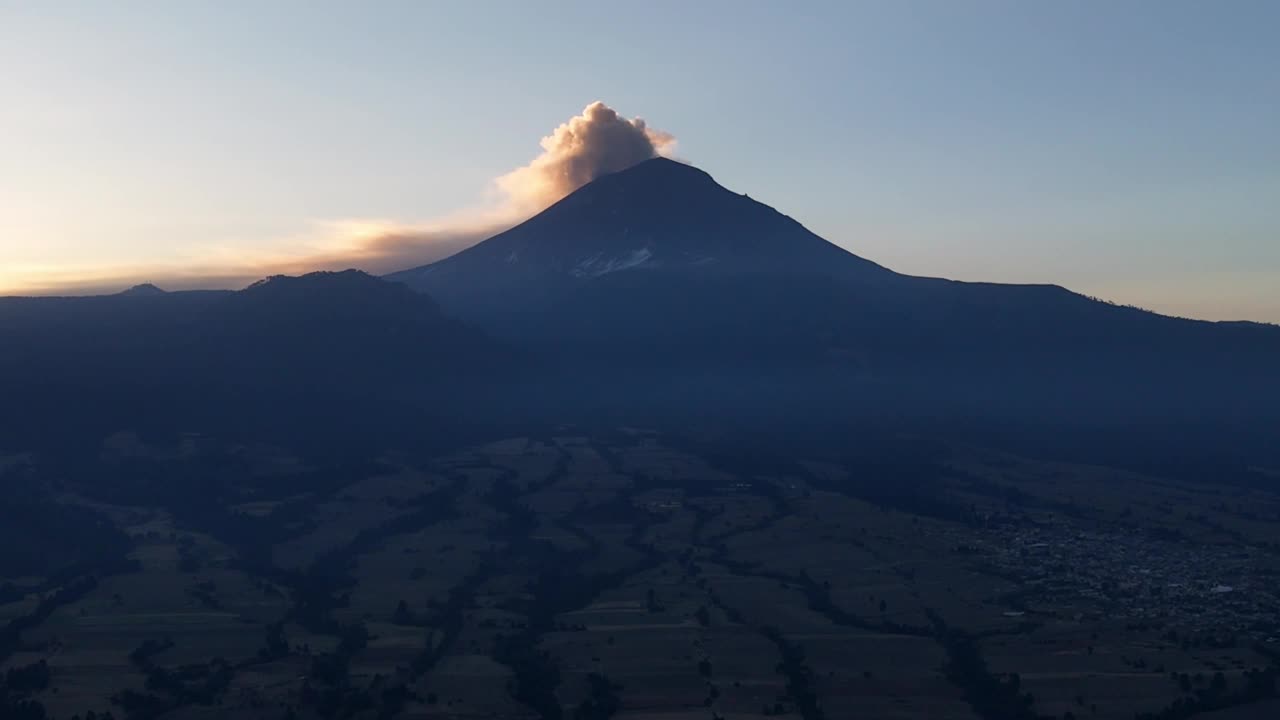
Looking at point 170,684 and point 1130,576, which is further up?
point 1130,576

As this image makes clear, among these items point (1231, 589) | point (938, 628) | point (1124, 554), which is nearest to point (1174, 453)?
point (1124, 554)

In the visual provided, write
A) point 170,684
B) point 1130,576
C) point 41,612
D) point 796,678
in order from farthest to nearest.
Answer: point 1130,576 → point 41,612 → point 796,678 → point 170,684

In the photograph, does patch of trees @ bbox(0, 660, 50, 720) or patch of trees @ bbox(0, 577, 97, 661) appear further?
patch of trees @ bbox(0, 577, 97, 661)

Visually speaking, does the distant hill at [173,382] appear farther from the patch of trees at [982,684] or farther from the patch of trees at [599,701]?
the patch of trees at [982,684]

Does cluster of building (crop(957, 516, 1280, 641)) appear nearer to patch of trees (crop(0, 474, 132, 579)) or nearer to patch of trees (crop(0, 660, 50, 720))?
patch of trees (crop(0, 660, 50, 720))

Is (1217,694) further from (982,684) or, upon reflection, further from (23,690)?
(23,690)

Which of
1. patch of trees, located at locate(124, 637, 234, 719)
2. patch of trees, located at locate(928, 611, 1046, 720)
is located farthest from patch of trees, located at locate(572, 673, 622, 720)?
patch of trees, located at locate(124, 637, 234, 719)

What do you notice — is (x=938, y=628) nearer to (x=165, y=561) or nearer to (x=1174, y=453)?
(x=165, y=561)

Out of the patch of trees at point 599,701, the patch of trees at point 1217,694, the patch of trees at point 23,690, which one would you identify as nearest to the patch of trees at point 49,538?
the patch of trees at point 23,690

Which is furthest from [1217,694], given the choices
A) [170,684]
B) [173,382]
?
[173,382]

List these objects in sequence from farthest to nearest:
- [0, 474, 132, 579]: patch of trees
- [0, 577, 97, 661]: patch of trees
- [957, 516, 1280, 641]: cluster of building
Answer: [0, 474, 132, 579]: patch of trees, [957, 516, 1280, 641]: cluster of building, [0, 577, 97, 661]: patch of trees

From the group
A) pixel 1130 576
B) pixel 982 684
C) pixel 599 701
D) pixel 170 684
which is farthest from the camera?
pixel 1130 576

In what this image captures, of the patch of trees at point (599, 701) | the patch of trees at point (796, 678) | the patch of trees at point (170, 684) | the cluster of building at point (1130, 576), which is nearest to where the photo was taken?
the patch of trees at point (599, 701)
